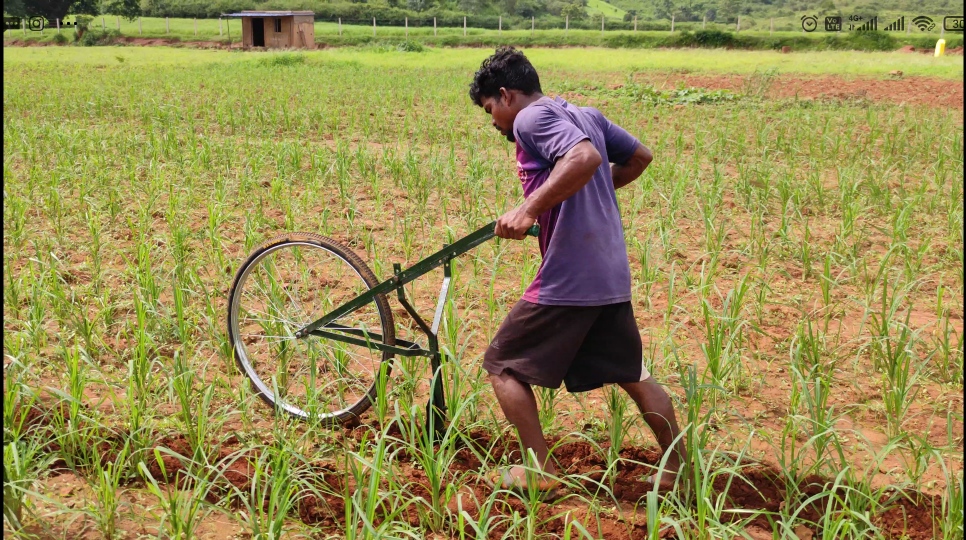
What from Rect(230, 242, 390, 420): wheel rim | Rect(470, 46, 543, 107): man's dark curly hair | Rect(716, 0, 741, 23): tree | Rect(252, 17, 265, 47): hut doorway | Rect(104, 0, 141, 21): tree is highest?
Rect(716, 0, 741, 23): tree

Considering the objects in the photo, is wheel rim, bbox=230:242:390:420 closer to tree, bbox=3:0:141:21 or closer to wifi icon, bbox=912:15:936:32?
wifi icon, bbox=912:15:936:32

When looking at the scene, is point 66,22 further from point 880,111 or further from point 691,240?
point 691,240

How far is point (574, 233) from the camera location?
2.64 m

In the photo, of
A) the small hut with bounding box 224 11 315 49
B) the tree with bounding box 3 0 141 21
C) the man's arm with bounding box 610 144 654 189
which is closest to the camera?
the man's arm with bounding box 610 144 654 189

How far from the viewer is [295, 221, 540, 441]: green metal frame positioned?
2826 mm

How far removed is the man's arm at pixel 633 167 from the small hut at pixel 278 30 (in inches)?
1362

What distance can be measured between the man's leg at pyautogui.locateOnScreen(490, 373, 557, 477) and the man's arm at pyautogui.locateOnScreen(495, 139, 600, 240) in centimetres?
50

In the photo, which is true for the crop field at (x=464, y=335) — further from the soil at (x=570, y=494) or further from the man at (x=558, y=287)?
the man at (x=558, y=287)

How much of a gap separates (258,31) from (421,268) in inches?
1434

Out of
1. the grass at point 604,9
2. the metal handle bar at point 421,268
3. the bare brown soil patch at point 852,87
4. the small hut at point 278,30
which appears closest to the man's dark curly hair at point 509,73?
the metal handle bar at point 421,268

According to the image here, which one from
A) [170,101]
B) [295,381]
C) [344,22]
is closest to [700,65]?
[170,101]

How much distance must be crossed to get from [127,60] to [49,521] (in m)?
27.0

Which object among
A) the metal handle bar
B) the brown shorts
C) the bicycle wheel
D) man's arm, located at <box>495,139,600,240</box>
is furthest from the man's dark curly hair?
the bicycle wheel

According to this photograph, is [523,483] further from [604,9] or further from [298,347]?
[604,9]
